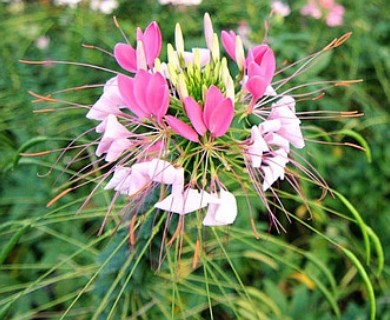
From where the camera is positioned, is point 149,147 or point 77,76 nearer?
point 149,147

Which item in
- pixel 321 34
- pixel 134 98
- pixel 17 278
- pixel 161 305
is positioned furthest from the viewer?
pixel 321 34

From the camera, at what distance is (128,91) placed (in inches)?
25.9

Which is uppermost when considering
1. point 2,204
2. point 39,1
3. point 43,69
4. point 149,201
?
point 39,1

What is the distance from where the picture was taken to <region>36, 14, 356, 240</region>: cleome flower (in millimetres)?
652

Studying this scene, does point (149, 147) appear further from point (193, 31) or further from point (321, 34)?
point (321, 34)

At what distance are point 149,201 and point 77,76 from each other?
26.9 inches

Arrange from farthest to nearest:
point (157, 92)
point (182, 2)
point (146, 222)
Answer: point (182, 2)
point (146, 222)
point (157, 92)

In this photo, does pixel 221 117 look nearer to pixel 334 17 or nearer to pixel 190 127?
pixel 190 127

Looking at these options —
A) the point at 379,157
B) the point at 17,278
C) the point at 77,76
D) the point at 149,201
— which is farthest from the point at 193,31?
the point at 149,201

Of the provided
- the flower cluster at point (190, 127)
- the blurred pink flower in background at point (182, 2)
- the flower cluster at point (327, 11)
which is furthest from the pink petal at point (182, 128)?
the flower cluster at point (327, 11)

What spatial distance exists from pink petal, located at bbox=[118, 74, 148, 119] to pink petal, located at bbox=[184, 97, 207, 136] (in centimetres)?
5

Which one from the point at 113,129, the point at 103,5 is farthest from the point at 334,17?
the point at 113,129

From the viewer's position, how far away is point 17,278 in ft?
4.10

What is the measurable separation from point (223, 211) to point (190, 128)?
10 centimetres
